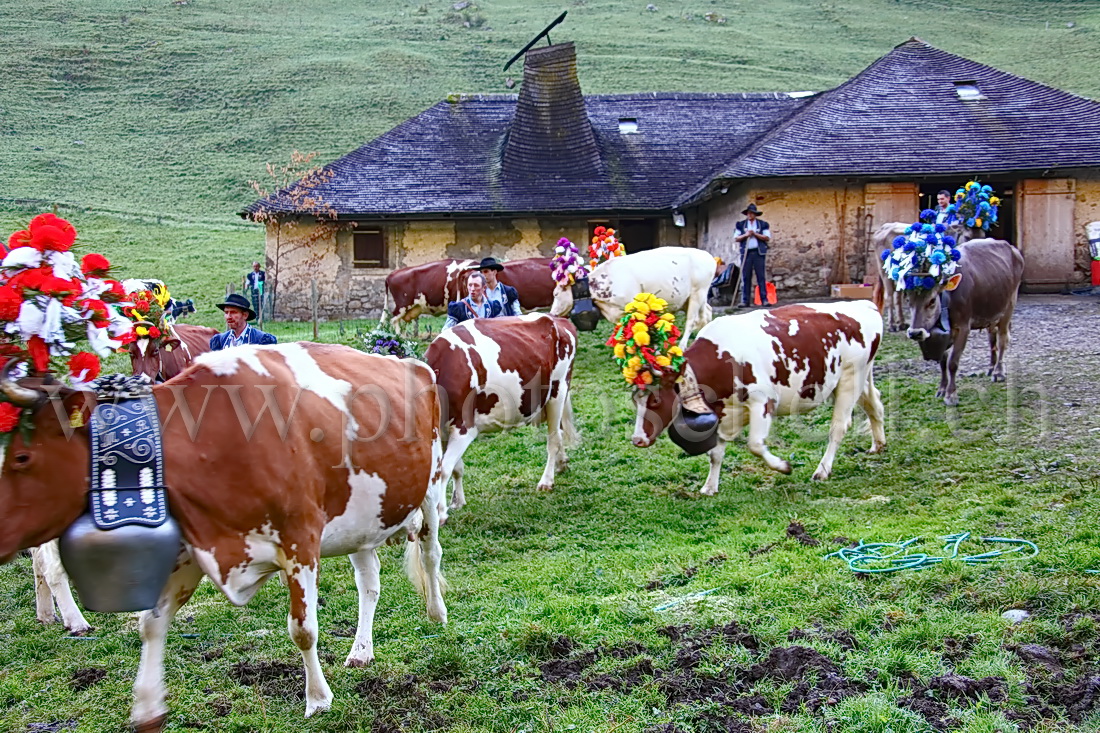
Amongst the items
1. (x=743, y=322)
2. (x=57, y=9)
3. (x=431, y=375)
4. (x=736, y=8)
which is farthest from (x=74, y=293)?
(x=736, y=8)

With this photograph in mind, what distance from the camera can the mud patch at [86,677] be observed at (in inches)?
223

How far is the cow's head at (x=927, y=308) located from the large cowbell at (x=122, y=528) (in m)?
8.90

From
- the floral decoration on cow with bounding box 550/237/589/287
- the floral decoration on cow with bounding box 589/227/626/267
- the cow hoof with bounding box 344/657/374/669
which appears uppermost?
the floral decoration on cow with bounding box 589/227/626/267

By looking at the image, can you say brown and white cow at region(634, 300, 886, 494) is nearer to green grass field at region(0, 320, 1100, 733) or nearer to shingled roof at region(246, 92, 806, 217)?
green grass field at region(0, 320, 1100, 733)

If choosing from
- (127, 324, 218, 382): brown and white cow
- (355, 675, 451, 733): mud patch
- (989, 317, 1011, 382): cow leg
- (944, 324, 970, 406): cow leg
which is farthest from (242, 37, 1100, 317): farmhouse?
(355, 675, 451, 733): mud patch

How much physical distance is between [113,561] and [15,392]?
837mm

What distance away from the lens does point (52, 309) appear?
4391 millimetres

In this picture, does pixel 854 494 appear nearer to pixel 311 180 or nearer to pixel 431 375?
pixel 431 375

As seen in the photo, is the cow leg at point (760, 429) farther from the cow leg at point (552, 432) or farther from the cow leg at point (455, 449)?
the cow leg at point (455, 449)

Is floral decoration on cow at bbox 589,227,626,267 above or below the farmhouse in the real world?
below

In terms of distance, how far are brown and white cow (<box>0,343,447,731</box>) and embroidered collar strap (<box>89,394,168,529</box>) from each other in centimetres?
5

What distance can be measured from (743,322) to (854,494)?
78.1 inches

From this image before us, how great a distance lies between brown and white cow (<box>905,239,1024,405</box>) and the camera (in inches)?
442

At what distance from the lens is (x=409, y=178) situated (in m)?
24.5
